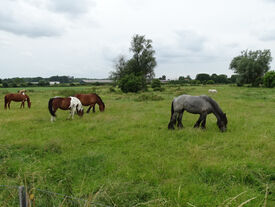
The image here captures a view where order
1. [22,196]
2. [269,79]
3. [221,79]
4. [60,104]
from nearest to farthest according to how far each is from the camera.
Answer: [22,196] < [60,104] < [269,79] < [221,79]

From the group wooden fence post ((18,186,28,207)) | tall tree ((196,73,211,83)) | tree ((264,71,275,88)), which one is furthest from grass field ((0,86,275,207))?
tall tree ((196,73,211,83))

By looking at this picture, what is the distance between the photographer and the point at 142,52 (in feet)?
134

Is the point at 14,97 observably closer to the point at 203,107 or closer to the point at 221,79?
the point at 203,107

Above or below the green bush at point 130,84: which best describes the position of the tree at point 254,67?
above

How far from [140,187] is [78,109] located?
753cm

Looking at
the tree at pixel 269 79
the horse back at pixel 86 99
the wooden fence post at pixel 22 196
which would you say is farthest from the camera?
the tree at pixel 269 79

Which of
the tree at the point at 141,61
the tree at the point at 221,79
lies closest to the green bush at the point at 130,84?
the tree at the point at 141,61

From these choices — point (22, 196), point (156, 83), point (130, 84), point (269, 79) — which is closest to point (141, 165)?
point (22, 196)

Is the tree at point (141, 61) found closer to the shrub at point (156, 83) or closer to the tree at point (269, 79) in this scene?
the shrub at point (156, 83)

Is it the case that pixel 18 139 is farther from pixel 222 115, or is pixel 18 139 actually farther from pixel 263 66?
pixel 263 66

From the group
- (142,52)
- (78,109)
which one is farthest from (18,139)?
(142,52)

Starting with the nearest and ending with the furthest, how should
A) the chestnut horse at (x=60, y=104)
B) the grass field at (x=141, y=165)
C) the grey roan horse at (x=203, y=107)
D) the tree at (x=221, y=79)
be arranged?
the grass field at (x=141, y=165) → the grey roan horse at (x=203, y=107) → the chestnut horse at (x=60, y=104) → the tree at (x=221, y=79)

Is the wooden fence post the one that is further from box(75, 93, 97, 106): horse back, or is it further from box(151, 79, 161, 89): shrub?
box(151, 79, 161, 89): shrub

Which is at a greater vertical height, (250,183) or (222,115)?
(222,115)
